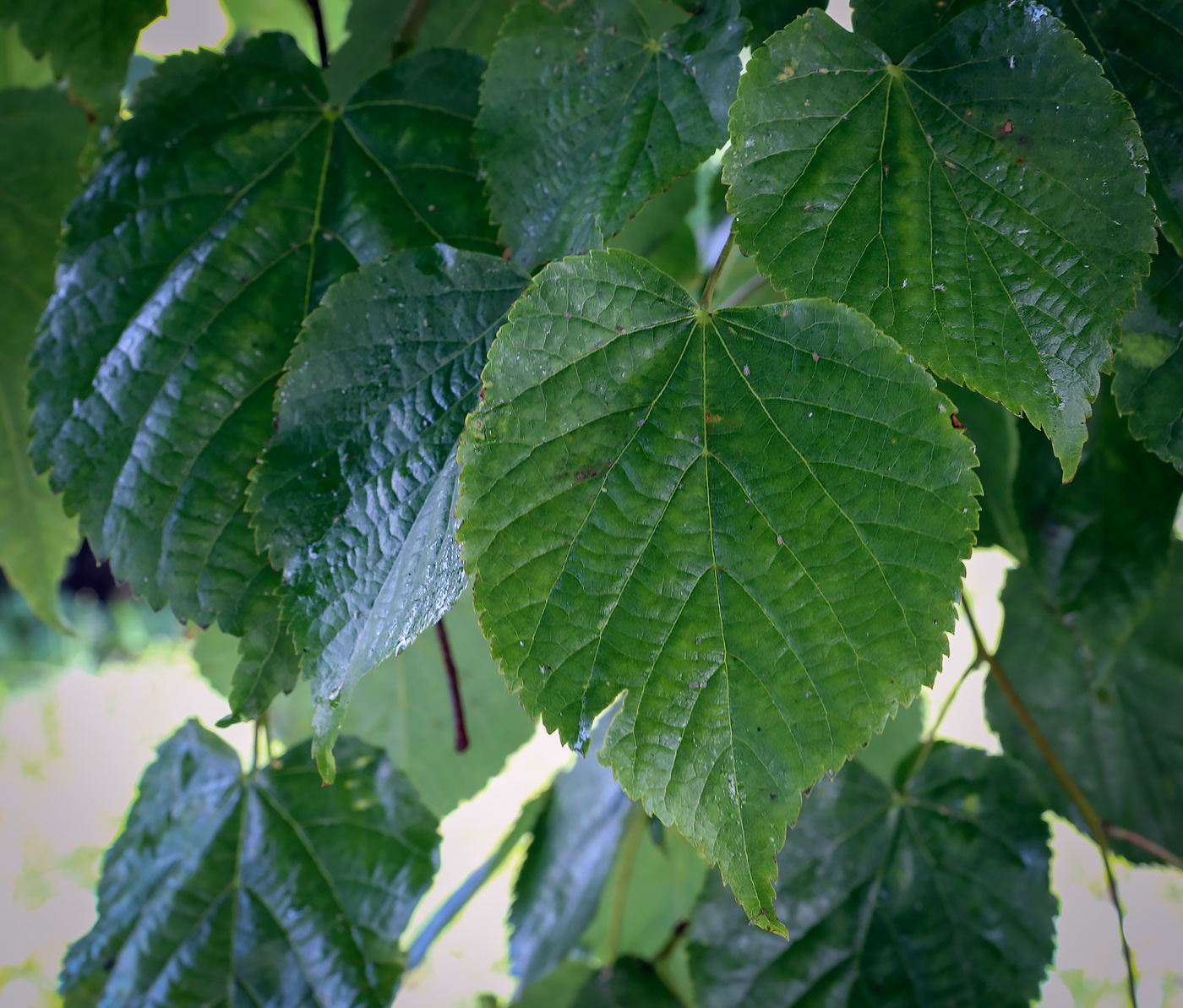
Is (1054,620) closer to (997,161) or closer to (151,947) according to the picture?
(997,161)

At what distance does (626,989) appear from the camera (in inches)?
19.7

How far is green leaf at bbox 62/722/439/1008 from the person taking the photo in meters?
0.40

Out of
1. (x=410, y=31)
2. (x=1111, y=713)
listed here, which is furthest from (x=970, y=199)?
(x=1111, y=713)

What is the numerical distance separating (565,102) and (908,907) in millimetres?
382

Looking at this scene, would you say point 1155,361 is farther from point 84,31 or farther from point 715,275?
point 84,31

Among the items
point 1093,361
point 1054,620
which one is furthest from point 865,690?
point 1054,620

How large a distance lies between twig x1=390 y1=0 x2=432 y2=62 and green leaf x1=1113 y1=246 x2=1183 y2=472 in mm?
318

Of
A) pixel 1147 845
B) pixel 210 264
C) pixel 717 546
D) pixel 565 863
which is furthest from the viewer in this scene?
pixel 565 863

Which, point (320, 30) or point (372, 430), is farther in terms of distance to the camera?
point (320, 30)

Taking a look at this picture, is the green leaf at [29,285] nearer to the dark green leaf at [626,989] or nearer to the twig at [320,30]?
the twig at [320,30]

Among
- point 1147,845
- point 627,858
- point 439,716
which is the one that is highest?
point 439,716

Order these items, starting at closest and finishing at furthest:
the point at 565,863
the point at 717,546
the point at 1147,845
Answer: the point at 717,546
the point at 1147,845
the point at 565,863

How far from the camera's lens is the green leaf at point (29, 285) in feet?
1.54

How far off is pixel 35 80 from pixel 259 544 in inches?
19.8
